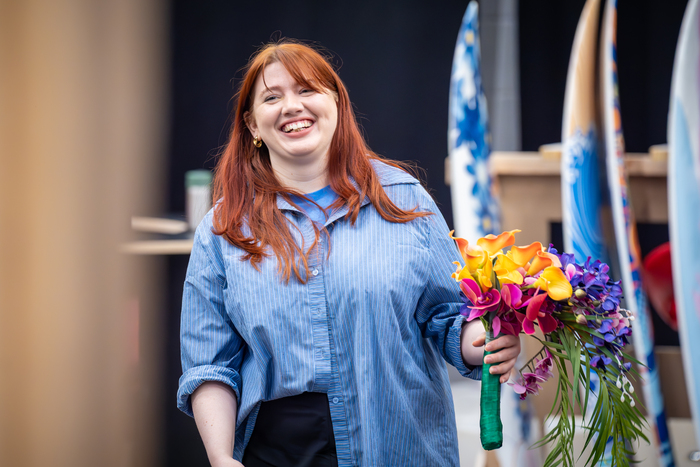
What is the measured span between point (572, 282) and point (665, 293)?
1704 millimetres

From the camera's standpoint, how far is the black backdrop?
2.35m

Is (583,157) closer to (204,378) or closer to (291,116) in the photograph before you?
(291,116)

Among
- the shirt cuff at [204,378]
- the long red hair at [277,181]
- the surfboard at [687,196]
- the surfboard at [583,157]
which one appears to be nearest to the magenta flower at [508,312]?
the long red hair at [277,181]

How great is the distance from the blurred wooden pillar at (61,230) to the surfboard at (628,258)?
1574 mm

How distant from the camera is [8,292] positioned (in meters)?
1.00

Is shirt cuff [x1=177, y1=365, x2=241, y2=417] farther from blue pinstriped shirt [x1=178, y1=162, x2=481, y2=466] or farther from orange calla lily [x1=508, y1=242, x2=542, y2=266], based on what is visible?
orange calla lily [x1=508, y1=242, x2=542, y2=266]

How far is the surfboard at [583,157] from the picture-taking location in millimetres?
1979

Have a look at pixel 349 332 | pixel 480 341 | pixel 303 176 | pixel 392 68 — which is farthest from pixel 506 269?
pixel 392 68

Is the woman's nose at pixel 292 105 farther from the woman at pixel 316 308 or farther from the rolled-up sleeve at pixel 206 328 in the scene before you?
the rolled-up sleeve at pixel 206 328

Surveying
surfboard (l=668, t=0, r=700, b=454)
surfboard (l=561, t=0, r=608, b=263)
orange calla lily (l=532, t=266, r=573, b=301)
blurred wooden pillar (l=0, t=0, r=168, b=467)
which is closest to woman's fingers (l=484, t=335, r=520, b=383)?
orange calla lily (l=532, t=266, r=573, b=301)

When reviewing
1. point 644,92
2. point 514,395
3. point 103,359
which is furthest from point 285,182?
point 644,92

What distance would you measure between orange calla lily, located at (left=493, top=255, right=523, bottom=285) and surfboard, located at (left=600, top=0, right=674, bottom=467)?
1.27 m

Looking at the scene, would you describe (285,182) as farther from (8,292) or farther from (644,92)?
(644,92)

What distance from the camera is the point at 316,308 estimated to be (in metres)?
0.91
